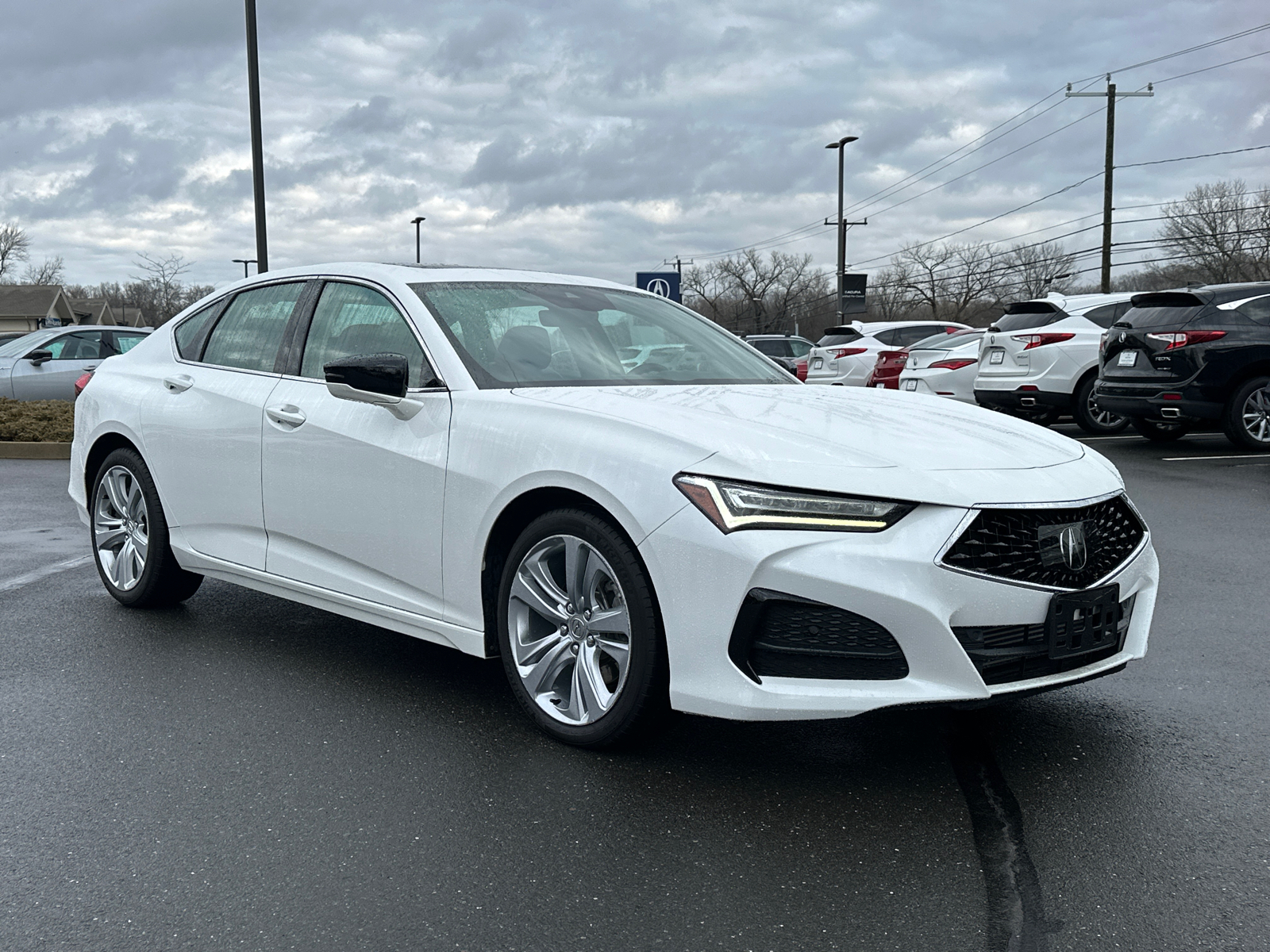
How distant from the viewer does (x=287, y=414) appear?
481cm

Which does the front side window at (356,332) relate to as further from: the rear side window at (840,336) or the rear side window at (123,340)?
the rear side window at (840,336)

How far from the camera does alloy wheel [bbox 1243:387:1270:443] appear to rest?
12188 mm

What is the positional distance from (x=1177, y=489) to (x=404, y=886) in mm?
8765

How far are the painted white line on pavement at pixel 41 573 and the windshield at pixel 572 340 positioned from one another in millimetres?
3400

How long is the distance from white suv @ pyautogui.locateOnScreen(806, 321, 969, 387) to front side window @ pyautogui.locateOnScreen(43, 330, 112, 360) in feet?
37.1

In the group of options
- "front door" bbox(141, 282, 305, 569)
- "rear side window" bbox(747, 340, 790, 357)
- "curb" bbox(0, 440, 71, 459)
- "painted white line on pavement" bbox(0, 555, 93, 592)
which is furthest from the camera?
"rear side window" bbox(747, 340, 790, 357)

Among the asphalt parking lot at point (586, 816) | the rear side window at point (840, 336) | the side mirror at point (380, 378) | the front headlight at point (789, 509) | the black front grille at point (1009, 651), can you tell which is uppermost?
the side mirror at point (380, 378)

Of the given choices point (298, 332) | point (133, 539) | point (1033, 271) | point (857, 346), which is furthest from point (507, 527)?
point (1033, 271)

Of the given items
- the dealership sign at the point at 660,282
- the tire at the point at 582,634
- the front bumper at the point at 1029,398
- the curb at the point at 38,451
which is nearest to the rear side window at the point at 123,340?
the curb at the point at 38,451

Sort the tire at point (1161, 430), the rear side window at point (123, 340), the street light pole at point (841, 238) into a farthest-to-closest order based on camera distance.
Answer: the street light pole at point (841, 238), the rear side window at point (123, 340), the tire at point (1161, 430)

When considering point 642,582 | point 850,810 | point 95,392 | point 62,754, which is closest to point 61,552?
point 95,392

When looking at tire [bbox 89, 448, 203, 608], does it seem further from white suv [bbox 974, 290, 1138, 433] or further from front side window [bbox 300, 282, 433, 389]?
white suv [bbox 974, 290, 1138, 433]

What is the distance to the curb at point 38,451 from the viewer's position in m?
14.2

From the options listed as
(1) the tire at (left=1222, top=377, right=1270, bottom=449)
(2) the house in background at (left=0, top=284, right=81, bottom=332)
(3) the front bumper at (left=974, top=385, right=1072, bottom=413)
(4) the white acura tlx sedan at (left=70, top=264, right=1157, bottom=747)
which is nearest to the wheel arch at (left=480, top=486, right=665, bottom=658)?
(4) the white acura tlx sedan at (left=70, top=264, right=1157, bottom=747)
